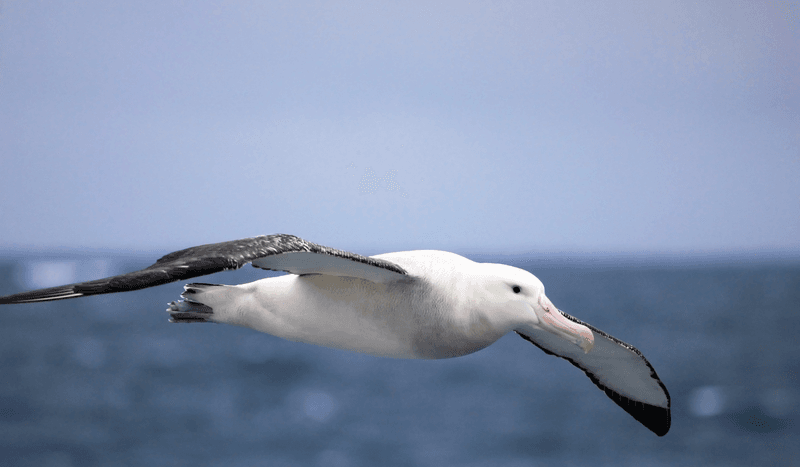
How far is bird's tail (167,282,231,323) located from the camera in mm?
4496

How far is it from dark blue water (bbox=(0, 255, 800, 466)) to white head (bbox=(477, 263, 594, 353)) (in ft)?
113

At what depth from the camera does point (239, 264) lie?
3.20m

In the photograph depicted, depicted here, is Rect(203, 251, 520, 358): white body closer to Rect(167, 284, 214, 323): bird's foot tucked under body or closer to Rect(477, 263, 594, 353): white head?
Rect(477, 263, 594, 353): white head

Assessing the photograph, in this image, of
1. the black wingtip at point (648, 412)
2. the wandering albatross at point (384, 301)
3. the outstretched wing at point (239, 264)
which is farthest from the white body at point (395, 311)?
the black wingtip at point (648, 412)

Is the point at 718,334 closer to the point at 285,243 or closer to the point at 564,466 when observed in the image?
the point at 564,466

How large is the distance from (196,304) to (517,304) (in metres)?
2.06

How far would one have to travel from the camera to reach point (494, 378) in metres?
41.4

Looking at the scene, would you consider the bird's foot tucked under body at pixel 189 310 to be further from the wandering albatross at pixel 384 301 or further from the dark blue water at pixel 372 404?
the dark blue water at pixel 372 404

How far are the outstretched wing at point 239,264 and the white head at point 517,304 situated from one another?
47cm

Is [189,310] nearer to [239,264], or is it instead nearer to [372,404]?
[239,264]

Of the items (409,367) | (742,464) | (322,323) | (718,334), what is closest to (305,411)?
(409,367)

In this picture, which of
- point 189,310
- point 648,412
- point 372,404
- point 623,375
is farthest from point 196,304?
point 372,404

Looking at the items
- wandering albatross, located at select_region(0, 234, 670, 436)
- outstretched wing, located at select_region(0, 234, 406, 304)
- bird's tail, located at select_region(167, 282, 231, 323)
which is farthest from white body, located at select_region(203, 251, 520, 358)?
bird's tail, located at select_region(167, 282, 231, 323)

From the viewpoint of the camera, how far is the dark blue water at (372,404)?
37469 millimetres
